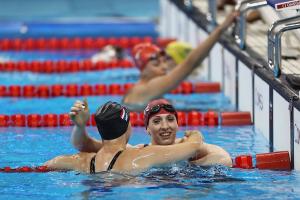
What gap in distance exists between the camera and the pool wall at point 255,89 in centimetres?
→ 609

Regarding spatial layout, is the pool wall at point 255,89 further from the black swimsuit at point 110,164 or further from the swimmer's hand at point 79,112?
the swimmer's hand at point 79,112

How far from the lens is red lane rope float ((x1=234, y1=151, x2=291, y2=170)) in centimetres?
601

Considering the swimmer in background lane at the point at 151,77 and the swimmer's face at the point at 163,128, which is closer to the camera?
the swimmer's face at the point at 163,128

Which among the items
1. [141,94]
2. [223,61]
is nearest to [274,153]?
[141,94]

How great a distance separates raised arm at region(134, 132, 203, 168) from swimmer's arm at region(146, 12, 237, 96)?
2.10 m

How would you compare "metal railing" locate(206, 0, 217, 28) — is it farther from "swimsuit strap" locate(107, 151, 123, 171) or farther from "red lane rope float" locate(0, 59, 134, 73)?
"swimsuit strap" locate(107, 151, 123, 171)

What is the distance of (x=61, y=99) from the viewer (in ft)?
29.9

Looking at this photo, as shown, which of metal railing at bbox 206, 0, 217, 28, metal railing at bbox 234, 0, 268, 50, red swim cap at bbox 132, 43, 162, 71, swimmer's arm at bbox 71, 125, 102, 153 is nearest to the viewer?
swimmer's arm at bbox 71, 125, 102, 153

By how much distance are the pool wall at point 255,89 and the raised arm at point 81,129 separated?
125 centimetres

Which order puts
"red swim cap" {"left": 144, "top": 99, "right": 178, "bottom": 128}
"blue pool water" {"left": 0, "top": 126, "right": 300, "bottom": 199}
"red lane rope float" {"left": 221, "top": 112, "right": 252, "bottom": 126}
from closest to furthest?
1. "blue pool water" {"left": 0, "top": 126, "right": 300, "bottom": 199}
2. "red swim cap" {"left": 144, "top": 99, "right": 178, "bottom": 128}
3. "red lane rope float" {"left": 221, "top": 112, "right": 252, "bottom": 126}

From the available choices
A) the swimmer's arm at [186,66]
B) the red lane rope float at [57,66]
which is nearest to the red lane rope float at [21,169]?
the swimmer's arm at [186,66]

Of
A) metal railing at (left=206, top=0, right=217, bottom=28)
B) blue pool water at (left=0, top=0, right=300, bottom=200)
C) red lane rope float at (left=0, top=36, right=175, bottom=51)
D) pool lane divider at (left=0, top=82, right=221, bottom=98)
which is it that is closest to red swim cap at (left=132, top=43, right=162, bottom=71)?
blue pool water at (left=0, top=0, right=300, bottom=200)

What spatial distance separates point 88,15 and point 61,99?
19.9 ft

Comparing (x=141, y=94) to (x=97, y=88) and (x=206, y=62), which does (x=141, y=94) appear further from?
(x=206, y=62)
